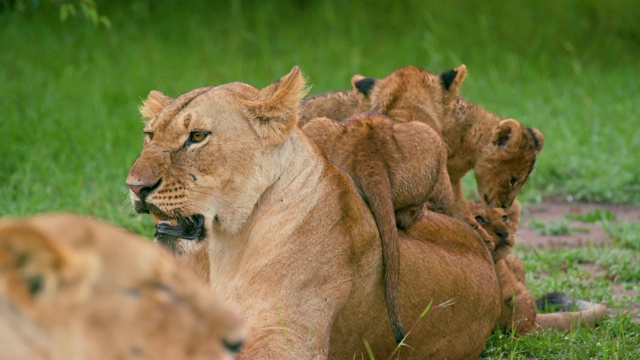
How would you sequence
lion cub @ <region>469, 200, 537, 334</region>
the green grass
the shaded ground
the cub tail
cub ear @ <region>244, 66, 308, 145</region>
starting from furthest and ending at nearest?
the green grass, the shaded ground, lion cub @ <region>469, 200, 537, 334</region>, the cub tail, cub ear @ <region>244, 66, 308, 145</region>

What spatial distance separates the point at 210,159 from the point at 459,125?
9.40 ft

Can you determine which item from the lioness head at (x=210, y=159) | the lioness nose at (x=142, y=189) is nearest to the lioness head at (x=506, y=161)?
the lioness head at (x=210, y=159)

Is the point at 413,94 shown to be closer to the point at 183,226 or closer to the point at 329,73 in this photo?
the point at 183,226

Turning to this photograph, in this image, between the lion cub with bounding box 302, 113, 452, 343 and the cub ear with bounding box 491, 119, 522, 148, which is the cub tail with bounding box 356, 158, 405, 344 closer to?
the lion cub with bounding box 302, 113, 452, 343

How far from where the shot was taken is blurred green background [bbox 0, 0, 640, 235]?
781 centimetres

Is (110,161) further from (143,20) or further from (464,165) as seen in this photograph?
(143,20)

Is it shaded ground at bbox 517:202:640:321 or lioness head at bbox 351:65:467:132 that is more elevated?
lioness head at bbox 351:65:467:132

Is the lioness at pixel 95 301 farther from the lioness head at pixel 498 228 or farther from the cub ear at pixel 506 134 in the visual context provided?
the cub ear at pixel 506 134

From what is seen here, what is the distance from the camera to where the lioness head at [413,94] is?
5.65 m

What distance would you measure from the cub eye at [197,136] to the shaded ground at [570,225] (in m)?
2.77

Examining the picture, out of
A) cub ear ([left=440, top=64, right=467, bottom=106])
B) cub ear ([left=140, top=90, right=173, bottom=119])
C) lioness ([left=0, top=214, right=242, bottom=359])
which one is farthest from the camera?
cub ear ([left=440, top=64, right=467, bottom=106])

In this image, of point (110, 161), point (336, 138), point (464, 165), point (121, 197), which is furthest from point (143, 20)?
point (336, 138)

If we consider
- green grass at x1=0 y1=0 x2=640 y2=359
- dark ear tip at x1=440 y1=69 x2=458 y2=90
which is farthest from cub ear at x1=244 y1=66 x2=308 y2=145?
dark ear tip at x1=440 y1=69 x2=458 y2=90

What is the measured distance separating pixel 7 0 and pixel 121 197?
4.96ft
